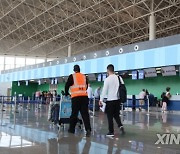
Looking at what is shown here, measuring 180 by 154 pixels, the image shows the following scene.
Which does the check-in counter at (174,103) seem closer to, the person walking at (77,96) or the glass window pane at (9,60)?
the person walking at (77,96)

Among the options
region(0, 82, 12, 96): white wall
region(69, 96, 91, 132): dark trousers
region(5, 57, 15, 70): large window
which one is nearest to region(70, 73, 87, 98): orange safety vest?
region(69, 96, 91, 132): dark trousers

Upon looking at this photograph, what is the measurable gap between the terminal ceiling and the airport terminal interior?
0.45 feet

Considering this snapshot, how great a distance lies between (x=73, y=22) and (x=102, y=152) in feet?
105

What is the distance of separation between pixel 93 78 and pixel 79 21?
11924mm

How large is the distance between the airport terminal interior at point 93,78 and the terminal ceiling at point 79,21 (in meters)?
0.14

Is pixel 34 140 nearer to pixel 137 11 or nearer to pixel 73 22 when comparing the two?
pixel 137 11

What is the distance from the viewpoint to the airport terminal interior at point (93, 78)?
5.60m

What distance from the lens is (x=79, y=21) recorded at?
34.6 m

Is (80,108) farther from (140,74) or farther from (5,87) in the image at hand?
(5,87)

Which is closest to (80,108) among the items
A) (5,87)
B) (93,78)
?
(93,78)

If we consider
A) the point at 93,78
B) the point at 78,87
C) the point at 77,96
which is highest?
the point at 93,78

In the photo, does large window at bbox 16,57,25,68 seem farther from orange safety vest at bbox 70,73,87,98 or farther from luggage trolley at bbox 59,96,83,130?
orange safety vest at bbox 70,73,87,98

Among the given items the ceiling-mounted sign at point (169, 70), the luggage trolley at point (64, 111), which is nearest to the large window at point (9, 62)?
the ceiling-mounted sign at point (169, 70)

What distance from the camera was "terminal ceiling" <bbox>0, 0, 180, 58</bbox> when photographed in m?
Result: 28.5
